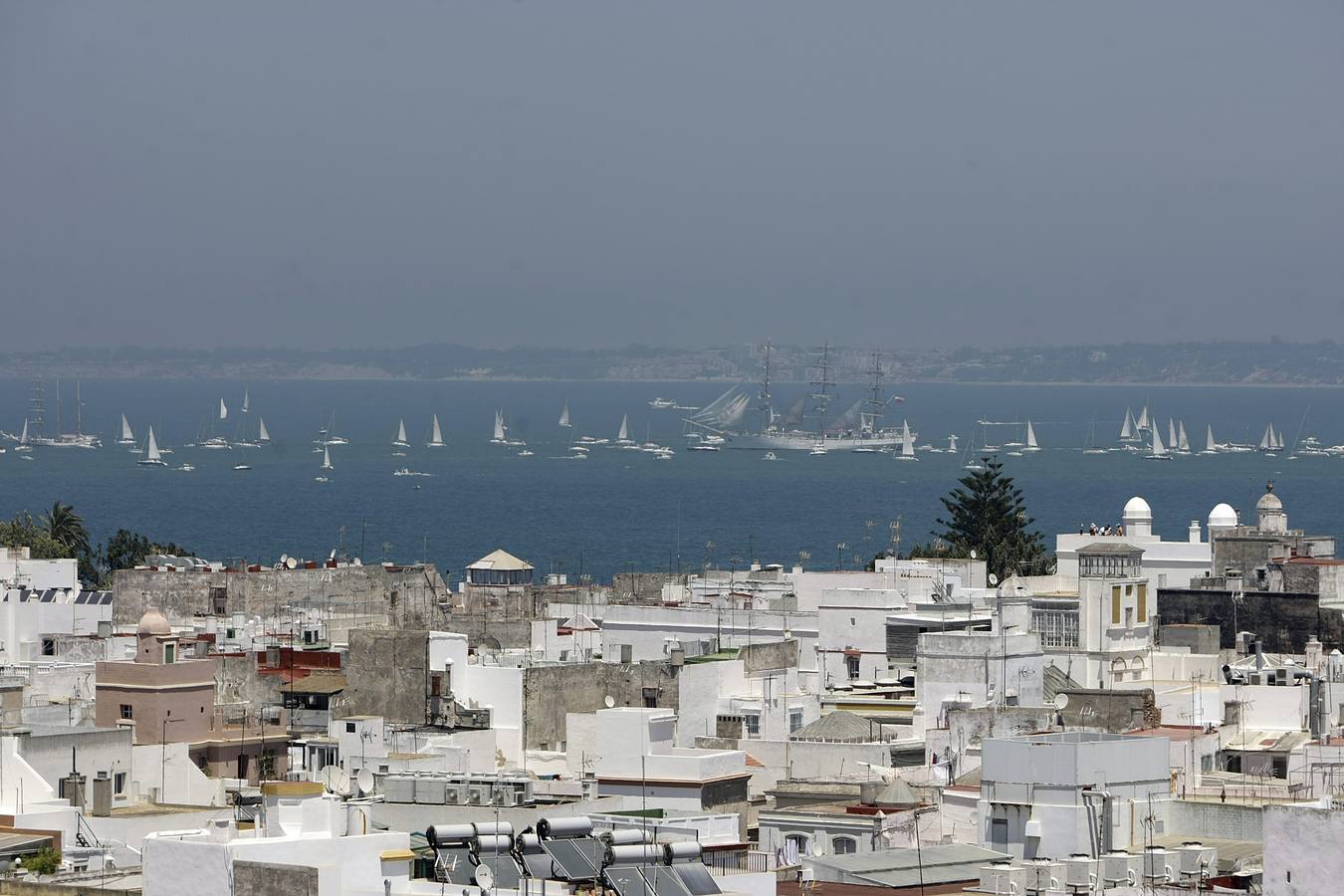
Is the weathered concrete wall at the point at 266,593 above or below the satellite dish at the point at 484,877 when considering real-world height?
above

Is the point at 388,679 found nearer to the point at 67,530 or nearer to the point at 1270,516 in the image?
the point at 1270,516

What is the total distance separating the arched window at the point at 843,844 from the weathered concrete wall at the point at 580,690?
11.6 m

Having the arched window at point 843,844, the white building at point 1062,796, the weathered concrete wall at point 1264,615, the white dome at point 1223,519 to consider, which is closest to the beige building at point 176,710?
the arched window at point 843,844

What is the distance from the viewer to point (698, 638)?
51.1m

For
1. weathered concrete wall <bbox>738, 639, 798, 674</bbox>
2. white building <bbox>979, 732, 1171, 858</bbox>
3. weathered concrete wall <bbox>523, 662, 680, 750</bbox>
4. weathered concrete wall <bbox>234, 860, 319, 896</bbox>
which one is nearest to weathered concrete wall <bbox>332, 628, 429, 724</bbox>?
weathered concrete wall <bbox>523, 662, 680, 750</bbox>

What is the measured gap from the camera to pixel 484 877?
1870 cm

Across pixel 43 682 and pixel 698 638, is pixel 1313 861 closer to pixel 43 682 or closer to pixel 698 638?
pixel 43 682

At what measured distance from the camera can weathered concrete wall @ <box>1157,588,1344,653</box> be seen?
162ft

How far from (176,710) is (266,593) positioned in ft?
69.6

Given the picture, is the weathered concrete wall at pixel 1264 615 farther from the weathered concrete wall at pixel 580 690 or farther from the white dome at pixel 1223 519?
the weathered concrete wall at pixel 580 690

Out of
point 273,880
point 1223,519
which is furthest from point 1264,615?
point 273,880

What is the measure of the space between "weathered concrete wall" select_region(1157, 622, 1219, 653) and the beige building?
1597 cm

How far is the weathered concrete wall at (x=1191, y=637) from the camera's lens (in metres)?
46.6

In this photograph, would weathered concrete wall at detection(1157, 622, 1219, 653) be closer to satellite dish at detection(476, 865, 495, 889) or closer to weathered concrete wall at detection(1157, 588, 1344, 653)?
weathered concrete wall at detection(1157, 588, 1344, 653)
